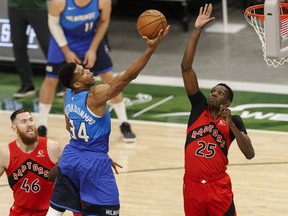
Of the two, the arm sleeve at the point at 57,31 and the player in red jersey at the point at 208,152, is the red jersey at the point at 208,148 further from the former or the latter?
the arm sleeve at the point at 57,31

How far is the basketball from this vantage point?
7664 mm

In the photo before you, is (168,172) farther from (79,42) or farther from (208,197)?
(208,197)

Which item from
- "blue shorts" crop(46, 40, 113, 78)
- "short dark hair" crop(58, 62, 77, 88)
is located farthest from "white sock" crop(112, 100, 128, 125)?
"short dark hair" crop(58, 62, 77, 88)

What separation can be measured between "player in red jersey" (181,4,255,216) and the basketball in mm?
350

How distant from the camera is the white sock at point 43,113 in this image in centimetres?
1108

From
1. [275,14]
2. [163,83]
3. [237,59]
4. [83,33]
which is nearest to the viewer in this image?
[275,14]

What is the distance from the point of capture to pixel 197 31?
738cm

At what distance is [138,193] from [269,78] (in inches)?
168

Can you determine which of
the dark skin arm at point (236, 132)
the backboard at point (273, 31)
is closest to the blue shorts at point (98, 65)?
the dark skin arm at point (236, 132)

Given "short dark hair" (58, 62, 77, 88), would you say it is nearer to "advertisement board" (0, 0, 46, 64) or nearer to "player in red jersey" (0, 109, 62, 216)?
"player in red jersey" (0, 109, 62, 216)

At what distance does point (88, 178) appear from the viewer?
294 inches

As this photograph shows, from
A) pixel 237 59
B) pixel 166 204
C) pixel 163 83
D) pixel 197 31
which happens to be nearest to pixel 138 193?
pixel 166 204

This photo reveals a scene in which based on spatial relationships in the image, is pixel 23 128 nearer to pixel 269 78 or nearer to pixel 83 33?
pixel 83 33

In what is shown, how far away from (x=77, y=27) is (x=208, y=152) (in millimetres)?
3723
